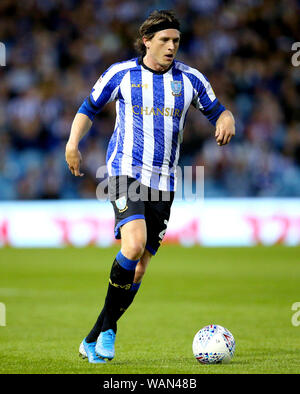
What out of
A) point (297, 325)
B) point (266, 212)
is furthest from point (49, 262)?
point (297, 325)

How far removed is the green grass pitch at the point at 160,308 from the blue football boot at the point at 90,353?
6 centimetres

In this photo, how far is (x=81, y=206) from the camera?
15727mm

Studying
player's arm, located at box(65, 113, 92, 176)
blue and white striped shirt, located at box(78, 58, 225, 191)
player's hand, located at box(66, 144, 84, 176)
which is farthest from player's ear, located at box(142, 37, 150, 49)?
player's hand, located at box(66, 144, 84, 176)

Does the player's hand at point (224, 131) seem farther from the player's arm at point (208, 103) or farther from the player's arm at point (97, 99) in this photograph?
the player's arm at point (97, 99)

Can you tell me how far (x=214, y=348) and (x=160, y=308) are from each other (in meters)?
3.47

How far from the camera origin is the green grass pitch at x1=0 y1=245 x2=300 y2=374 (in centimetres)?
520

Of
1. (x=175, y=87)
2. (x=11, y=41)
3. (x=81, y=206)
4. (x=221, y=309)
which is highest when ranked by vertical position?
(x=11, y=41)

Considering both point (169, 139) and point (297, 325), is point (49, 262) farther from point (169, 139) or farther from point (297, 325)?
point (169, 139)

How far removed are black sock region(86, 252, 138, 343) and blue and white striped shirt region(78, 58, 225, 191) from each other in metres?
0.62

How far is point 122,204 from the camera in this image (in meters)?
5.21

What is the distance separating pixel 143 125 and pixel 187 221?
34.8ft

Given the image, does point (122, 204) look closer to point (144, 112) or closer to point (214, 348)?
point (144, 112)

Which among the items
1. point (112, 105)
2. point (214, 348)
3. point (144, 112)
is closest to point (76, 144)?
point (144, 112)

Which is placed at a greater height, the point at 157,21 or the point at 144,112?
the point at 157,21
